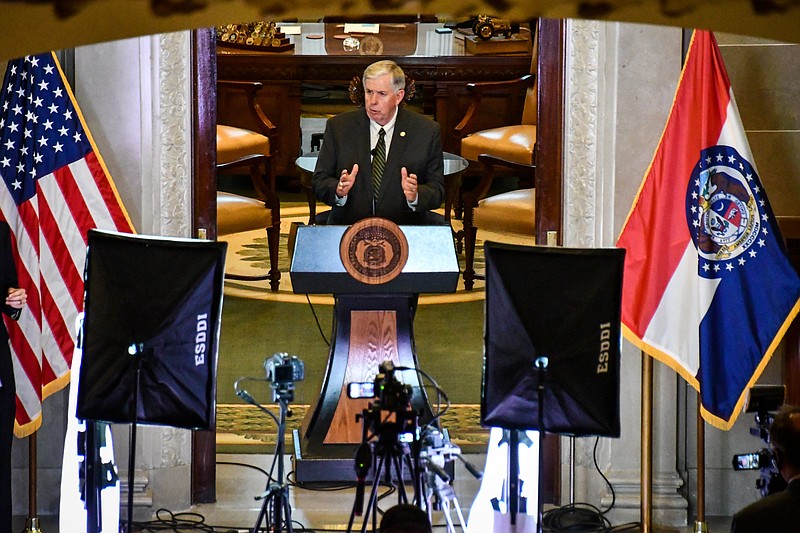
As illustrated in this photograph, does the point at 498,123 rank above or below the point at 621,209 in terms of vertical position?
above


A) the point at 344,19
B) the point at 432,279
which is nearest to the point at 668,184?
the point at 432,279

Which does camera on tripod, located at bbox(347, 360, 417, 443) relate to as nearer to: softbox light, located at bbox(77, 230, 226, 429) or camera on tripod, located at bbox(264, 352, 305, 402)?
camera on tripod, located at bbox(264, 352, 305, 402)

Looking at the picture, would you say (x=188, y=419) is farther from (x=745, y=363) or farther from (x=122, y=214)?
(x=745, y=363)

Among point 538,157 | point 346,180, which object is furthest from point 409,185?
point 538,157

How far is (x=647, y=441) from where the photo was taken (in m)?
5.83

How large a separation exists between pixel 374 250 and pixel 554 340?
1581 millimetres

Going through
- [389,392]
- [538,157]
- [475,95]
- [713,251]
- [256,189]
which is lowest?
[389,392]

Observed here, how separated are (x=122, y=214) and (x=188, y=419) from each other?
59.8 inches

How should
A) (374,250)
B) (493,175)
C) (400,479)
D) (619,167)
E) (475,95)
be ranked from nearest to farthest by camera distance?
1. (400,479)
2. (374,250)
3. (619,167)
4. (493,175)
5. (475,95)

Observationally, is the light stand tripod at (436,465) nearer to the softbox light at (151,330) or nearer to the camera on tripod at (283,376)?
the camera on tripod at (283,376)

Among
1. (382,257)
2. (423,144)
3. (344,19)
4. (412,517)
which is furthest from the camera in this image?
(344,19)

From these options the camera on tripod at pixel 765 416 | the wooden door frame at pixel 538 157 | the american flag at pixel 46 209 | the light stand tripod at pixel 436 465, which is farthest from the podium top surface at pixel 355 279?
the camera on tripod at pixel 765 416

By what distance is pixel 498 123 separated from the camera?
12438mm

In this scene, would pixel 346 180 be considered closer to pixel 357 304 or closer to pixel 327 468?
pixel 357 304
